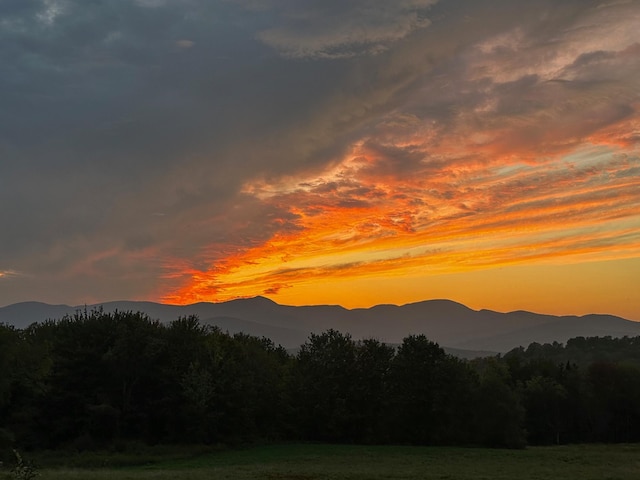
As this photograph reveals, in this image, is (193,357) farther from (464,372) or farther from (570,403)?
(570,403)

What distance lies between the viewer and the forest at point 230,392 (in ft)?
201

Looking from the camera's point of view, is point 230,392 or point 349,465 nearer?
point 349,465

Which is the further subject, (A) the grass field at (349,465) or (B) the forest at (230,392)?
(B) the forest at (230,392)

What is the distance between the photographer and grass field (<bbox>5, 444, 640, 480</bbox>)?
3628 centimetres

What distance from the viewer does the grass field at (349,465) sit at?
36.3 meters

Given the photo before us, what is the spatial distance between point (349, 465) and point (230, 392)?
25869 mm

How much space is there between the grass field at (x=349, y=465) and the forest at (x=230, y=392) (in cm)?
806

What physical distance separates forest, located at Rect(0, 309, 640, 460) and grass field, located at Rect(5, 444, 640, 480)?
8062 millimetres

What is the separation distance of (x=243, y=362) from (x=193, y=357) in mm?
6754

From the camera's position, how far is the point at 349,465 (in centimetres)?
4412

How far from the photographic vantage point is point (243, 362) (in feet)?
235

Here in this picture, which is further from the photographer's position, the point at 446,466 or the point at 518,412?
the point at 518,412

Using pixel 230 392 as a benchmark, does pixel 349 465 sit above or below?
below

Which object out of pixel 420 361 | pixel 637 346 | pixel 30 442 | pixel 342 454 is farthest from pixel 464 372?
pixel 637 346
